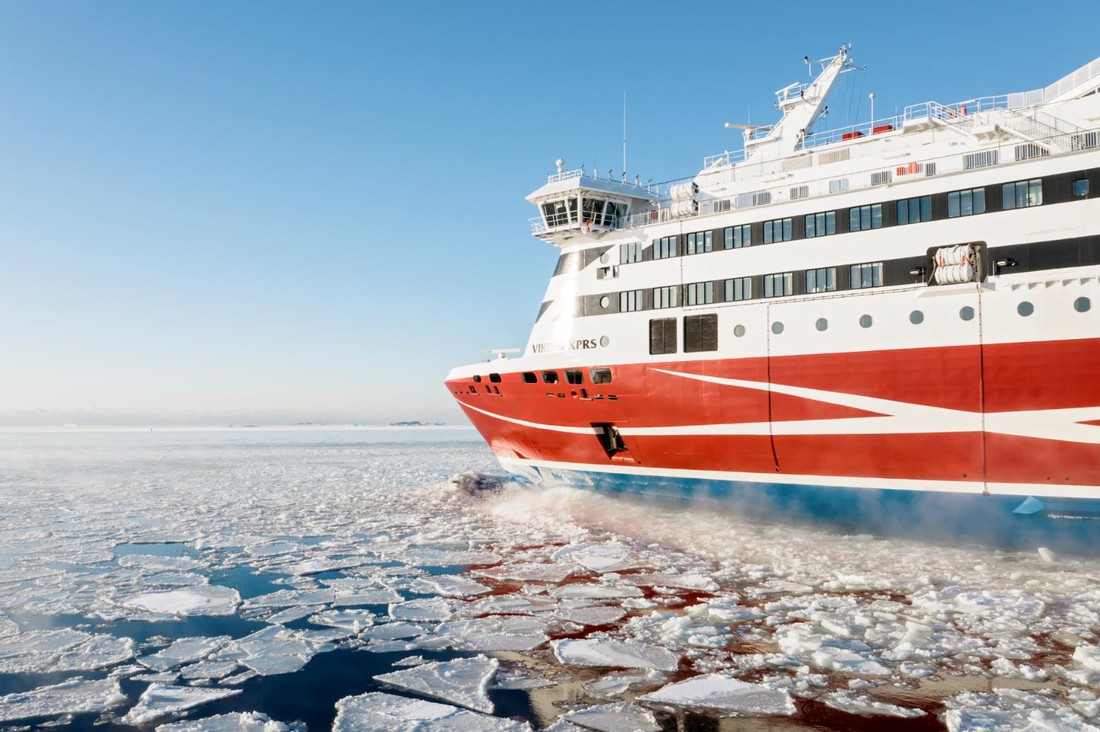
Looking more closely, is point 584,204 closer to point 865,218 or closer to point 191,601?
point 865,218

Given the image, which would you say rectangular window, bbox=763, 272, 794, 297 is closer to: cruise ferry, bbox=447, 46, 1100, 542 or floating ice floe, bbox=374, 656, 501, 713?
cruise ferry, bbox=447, 46, 1100, 542

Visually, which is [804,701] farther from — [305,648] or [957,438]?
[957,438]

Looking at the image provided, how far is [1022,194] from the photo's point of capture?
15.3m

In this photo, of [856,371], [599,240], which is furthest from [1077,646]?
[599,240]

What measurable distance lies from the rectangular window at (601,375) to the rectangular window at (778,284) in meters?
5.18

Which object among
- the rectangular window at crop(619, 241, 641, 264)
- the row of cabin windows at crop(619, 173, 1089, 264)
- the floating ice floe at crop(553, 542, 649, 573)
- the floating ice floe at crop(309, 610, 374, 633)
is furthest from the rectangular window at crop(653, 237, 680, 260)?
the floating ice floe at crop(309, 610, 374, 633)

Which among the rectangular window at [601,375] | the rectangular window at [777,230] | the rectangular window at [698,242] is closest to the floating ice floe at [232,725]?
the rectangular window at [601,375]

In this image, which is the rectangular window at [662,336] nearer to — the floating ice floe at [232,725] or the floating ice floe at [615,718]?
the floating ice floe at [615,718]

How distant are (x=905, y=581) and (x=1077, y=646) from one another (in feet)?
12.4

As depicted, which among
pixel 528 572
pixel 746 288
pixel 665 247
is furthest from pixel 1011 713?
pixel 665 247

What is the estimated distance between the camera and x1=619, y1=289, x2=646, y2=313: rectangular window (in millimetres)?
20984

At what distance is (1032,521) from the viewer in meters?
14.9

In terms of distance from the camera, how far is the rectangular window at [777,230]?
18.4 m

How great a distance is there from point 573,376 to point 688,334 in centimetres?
395
